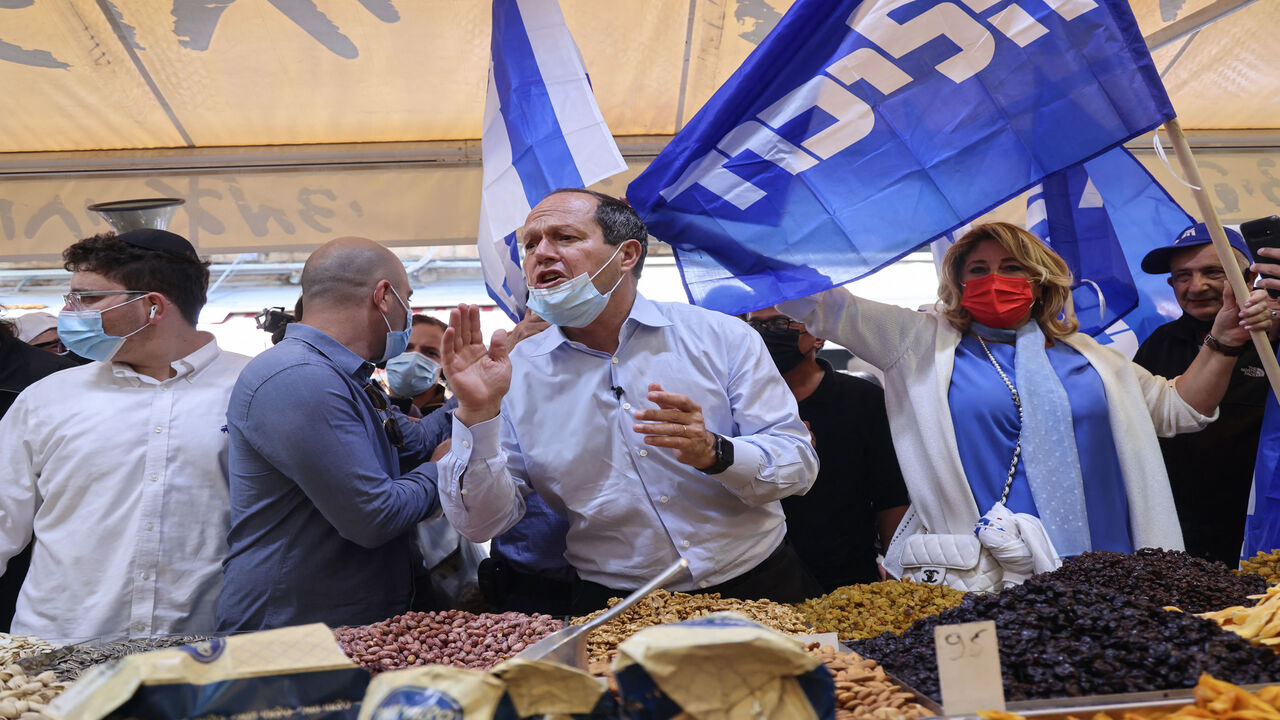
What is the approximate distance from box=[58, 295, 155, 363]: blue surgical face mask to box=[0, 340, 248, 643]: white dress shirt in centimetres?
10

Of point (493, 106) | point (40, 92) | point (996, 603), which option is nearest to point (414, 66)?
point (493, 106)

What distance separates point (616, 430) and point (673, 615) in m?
0.55

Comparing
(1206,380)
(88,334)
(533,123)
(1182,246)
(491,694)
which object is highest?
(533,123)

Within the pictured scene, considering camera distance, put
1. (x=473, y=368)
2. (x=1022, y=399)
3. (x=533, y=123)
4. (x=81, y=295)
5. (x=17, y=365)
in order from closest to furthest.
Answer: (x=473, y=368), (x=81, y=295), (x=1022, y=399), (x=533, y=123), (x=17, y=365)

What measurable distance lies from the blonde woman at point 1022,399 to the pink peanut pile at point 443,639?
3.48 ft

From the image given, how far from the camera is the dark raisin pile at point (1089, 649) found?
1388 millimetres

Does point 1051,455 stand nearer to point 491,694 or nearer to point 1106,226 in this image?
point 1106,226

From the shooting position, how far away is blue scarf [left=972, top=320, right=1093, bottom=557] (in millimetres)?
2424

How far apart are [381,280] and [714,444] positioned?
1070 millimetres

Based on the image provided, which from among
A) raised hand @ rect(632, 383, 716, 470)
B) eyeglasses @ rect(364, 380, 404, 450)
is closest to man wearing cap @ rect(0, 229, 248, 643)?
eyeglasses @ rect(364, 380, 404, 450)

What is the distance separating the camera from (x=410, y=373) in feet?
11.8

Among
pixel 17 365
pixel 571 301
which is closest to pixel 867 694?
pixel 571 301

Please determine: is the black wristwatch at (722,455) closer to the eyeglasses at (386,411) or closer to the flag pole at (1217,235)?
the eyeglasses at (386,411)

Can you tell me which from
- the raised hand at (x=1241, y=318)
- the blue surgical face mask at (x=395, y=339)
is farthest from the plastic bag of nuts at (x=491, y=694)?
the raised hand at (x=1241, y=318)
